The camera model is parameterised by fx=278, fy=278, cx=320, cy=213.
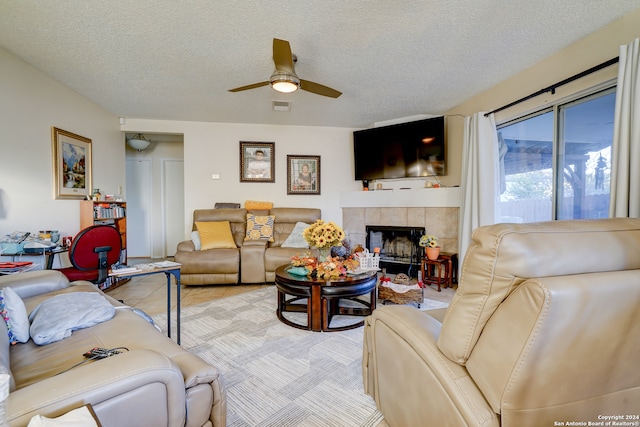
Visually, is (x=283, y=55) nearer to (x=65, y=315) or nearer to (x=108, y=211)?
(x=65, y=315)

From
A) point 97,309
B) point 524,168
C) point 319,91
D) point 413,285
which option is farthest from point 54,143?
point 524,168

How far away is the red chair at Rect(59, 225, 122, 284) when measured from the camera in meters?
2.34

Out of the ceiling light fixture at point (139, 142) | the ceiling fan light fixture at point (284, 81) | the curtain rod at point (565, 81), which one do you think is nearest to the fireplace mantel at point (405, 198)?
the curtain rod at point (565, 81)

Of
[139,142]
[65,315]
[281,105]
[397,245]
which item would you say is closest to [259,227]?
[281,105]

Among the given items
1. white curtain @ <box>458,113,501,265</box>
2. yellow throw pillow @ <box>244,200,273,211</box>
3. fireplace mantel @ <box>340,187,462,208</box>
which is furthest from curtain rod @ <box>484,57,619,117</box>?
yellow throw pillow @ <box>244,200,273,211</box>

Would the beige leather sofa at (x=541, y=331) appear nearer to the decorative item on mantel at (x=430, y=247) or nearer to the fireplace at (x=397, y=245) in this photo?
the decorative item on mantel at (x=430, y=247)

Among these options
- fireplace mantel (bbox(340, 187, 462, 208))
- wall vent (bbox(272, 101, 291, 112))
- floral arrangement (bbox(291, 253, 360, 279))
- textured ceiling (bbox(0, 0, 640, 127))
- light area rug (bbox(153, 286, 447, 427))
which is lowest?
light area rug (bbox(153, 286, 447, 427))

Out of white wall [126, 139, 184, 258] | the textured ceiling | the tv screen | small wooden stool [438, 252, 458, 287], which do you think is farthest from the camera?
white wall [126, 139, 184, 258]

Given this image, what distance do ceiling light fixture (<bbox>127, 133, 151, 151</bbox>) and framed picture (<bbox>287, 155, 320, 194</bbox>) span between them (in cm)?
280

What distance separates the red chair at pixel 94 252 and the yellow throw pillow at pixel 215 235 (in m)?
1.29

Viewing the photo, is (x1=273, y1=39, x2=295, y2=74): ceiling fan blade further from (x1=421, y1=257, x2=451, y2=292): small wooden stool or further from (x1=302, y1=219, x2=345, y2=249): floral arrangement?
(x1=421, y1=257, x2=451, y2=292): small wooden stool

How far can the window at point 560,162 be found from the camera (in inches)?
90.6

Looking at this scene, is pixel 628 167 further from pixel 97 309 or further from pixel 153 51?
pixel 153 51

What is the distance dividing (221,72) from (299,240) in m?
2.33
